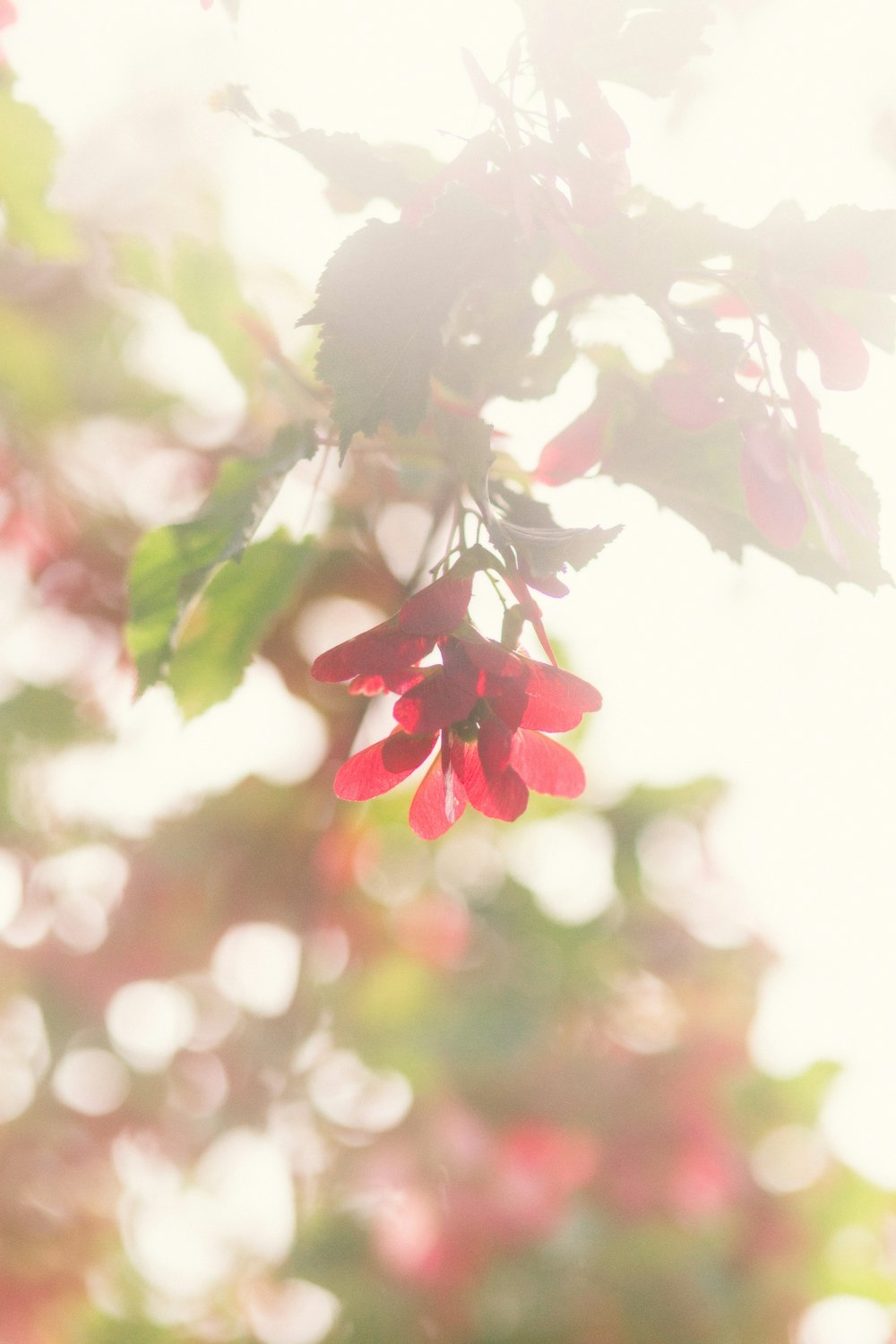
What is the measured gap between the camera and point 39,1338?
4.58 feet

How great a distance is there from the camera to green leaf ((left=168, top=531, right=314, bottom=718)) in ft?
1.90

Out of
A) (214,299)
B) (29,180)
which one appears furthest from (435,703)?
(214,299)

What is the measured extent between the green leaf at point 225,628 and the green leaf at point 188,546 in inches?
3.7

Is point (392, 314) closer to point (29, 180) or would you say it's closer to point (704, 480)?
point (704, 480)

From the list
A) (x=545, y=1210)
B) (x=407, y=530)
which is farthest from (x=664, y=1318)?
(x=407, y=530)

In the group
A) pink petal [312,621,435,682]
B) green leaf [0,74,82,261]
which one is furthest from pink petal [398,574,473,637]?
green leaf [0,74,82,261]

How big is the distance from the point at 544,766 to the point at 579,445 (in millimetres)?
184

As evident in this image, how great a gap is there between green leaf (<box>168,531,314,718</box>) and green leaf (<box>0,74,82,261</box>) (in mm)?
212

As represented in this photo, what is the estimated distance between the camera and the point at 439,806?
0.37 metres

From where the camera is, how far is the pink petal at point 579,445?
1.58ft

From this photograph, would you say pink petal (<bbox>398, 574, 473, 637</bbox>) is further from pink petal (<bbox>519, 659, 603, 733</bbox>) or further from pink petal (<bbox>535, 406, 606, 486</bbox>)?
pink petal (<bbox>535, 406, 606, 486</bbox>)

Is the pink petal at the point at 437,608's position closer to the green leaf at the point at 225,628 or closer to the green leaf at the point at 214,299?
the green leaf at the point at 225,628

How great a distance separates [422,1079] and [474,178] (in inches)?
51.4

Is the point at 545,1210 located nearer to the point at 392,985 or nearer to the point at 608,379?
the point at 392,985
